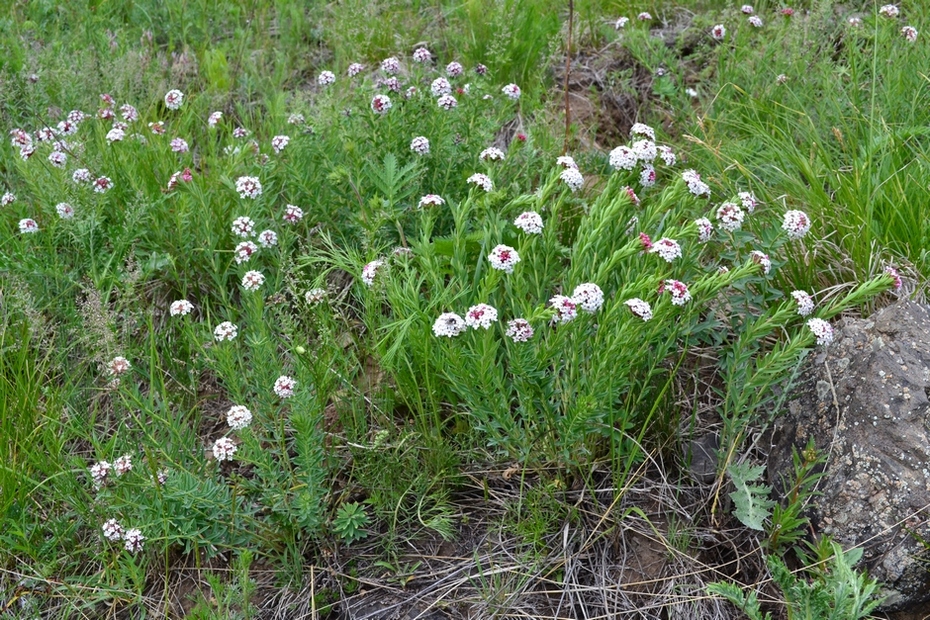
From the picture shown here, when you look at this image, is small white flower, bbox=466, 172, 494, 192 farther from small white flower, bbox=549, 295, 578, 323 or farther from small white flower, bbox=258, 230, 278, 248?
small white flower, bbox=258, 230, 278, 248

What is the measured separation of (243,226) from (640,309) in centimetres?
173

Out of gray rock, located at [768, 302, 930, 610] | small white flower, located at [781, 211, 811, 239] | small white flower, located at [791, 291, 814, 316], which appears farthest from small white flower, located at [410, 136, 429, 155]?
gray rock, located at [768, 302, 930, 610]

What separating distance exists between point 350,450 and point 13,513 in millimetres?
1159

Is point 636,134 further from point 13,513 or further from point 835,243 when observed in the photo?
point 13,513

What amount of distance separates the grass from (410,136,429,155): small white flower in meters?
0.06

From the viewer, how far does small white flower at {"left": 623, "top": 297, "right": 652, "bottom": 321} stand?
7.21 ft

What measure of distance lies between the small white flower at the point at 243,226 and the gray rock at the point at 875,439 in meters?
2.12

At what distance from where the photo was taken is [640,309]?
2.20m

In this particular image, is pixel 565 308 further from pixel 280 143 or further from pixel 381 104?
pixel 280 143

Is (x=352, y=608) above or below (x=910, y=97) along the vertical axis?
below

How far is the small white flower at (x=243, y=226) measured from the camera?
318cm

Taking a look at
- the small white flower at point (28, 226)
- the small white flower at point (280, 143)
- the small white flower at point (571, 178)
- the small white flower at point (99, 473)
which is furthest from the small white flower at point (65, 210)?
the small white flower at point (571, 178)

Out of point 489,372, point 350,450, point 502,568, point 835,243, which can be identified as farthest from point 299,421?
point 835,243

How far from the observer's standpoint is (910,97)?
3.79 metres
